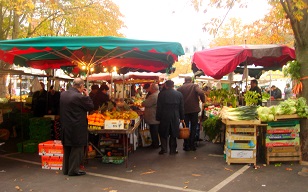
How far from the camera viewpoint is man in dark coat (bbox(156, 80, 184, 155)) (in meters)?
7.63

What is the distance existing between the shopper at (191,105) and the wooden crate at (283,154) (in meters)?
2.20

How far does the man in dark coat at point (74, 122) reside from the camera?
5617mm

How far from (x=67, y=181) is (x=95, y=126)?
1.36 metres

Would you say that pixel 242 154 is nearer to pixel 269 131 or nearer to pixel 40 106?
A: pixel 269 131

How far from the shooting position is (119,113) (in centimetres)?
704

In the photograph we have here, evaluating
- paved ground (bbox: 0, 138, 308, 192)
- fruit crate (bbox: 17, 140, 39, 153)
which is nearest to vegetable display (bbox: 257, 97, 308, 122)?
paved ground (bbox: 0, 138, 308, 192)

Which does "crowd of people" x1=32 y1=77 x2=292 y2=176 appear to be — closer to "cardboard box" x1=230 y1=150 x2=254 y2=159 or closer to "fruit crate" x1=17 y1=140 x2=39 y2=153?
"cardboard box" x1=230 y1=150 x2=254 y2=159

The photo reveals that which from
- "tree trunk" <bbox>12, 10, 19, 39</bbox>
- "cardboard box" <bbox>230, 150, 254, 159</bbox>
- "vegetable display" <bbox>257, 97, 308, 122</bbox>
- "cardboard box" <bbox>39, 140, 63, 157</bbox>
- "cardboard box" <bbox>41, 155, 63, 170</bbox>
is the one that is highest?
"tree trunk" <bbox>12, 10, 19, 39</bbox>

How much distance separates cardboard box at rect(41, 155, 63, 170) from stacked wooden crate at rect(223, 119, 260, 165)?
376 cm

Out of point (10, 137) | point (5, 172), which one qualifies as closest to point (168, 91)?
point (5, 172)

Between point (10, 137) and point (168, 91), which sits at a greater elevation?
point (168, 91)

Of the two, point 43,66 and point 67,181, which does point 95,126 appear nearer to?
point 67,181

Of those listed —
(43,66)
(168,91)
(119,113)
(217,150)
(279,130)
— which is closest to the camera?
(279,130)

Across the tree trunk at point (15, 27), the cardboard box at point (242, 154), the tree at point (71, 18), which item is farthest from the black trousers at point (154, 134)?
the tree trunk at point (15, 27)
